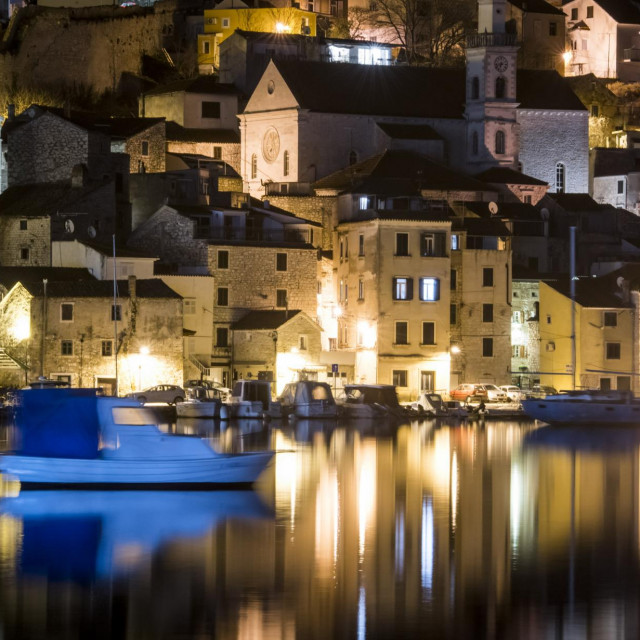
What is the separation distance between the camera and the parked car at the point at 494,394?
2803 inches

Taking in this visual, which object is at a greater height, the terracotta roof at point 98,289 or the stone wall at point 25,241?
the stone wall at point 25,241

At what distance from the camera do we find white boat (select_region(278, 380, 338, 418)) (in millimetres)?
63625

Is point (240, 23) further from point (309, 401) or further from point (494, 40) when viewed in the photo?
point (309, 401)

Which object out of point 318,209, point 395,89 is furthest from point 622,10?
point 318,209

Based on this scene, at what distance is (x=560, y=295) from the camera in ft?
246

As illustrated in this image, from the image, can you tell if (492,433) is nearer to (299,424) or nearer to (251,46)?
(299,424)

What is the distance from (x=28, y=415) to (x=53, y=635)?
14.6 meters

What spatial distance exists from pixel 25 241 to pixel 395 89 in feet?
80.3

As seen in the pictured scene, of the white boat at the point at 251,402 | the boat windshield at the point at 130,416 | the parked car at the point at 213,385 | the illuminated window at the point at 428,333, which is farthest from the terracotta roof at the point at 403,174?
the boat windshield at the point at 130,416

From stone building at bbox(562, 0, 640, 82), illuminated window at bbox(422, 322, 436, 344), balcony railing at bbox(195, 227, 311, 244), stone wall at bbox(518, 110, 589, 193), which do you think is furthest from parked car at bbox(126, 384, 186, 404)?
stone building at bbox(562, 0, 640, 82)

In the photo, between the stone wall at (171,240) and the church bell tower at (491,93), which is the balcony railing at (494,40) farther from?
the stone wall at (171,240)

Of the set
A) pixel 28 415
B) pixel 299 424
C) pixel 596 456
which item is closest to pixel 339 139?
pixel 299 424

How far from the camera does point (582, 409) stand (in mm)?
63781

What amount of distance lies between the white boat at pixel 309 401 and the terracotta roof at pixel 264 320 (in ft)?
18.7
